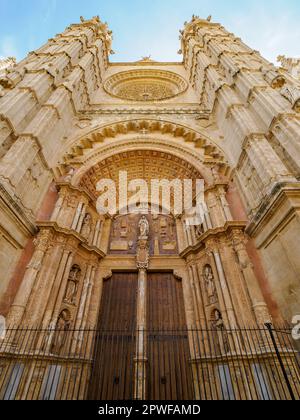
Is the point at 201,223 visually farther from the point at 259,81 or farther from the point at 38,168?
the point at 259,81

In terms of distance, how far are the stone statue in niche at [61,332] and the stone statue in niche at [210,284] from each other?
3770 mm

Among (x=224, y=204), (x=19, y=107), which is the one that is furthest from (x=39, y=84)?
(x=224, y=204)

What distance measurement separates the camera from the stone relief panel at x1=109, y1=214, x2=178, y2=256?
27.1 ft

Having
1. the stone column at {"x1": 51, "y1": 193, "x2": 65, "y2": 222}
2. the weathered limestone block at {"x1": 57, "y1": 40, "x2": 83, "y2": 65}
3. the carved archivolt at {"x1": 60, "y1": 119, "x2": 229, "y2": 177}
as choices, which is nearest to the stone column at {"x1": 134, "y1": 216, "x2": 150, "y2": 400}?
the stone column at {"x1": 51, "y1": 193, "x2": 65, "y2": 222}

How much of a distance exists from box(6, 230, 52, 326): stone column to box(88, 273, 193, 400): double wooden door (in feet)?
7.00

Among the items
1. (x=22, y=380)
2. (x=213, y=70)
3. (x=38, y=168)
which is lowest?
(x=22, y=380)

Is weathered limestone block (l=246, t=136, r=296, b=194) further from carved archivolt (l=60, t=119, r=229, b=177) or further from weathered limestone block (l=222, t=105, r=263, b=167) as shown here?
carved archivolt (l=60, t=119, r=229, b=177)

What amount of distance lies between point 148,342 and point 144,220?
4216 mm

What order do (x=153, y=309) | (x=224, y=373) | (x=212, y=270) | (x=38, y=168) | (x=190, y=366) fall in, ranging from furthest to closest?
(x=38, y=168)
(x=153, y=309)
(x=212, y=270)
(x=190, y=366)
(x=224, y=373)

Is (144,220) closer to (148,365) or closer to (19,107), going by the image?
(148,365)

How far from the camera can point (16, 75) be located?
962cm

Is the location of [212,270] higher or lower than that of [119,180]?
lower

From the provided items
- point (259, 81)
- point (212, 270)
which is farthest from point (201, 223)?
point (259, 81)

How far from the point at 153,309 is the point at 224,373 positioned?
8.50 ft
